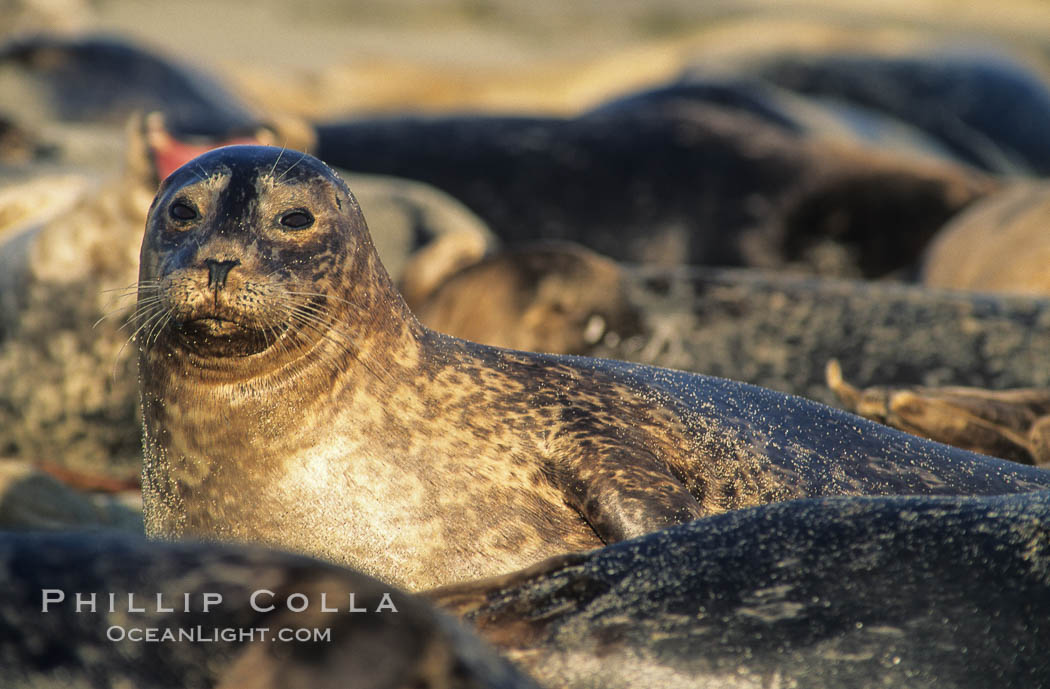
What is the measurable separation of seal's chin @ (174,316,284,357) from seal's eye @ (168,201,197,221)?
259 mm

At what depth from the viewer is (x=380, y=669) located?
1.80 meters


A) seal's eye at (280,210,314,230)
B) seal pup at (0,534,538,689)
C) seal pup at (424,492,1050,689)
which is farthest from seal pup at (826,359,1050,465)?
seal pup at (0,534,538,689)

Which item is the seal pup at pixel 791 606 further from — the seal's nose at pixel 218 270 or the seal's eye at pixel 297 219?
the seal's eye at pixel 297 219

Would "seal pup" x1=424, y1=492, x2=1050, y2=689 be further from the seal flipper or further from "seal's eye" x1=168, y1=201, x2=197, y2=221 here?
"seal's eye" x1=168, y1=201, x2=197, y2=221

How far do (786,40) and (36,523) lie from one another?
13302 millimetres

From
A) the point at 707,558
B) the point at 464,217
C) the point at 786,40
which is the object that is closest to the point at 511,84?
the point at 786,40

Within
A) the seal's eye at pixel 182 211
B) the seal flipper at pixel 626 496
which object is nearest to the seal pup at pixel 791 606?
the seal flipper at pixel 626 496

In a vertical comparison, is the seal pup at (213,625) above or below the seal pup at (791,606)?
above

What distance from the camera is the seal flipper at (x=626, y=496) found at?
2934 millimetres

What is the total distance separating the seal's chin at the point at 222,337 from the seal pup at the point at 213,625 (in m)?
1.01

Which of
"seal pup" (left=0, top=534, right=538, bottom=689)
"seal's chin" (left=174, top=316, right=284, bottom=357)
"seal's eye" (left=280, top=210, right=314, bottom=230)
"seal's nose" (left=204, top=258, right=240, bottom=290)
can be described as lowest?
"seal pup" (left=0, top=534, right=538, bottom=689)

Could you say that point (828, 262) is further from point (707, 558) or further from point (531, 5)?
point (531, 5)

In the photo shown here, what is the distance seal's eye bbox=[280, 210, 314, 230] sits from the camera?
10.5ft

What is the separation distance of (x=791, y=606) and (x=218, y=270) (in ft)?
4.48
